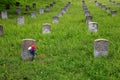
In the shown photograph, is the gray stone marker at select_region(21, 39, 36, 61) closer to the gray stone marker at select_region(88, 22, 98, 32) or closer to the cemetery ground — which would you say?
the cemetery ground

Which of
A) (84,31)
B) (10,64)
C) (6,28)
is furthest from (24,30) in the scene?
(10,64)

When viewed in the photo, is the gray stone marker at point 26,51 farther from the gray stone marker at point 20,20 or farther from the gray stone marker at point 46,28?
the gray stone marker at point 20,20

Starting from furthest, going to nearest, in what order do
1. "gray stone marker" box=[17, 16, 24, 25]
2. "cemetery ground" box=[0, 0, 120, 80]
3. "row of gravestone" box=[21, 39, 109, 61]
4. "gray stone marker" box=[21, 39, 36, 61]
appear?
"gray stone marker" box=[17, 16, 24, 25]
"gray stone marker" box=[21, 39, 36, 61]
"row of gravestone" box=[21, 39, 109, 61]
"cemetery ground" box=[0, 0, 120, 80]

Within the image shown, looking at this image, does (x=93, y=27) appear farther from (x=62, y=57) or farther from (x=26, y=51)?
(x=26, y=51)

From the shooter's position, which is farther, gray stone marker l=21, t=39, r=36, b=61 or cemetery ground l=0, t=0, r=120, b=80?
gray stone marker l=21, t=39, r=36, b=61

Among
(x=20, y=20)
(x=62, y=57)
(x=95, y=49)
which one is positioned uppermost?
(x=95, y=49)

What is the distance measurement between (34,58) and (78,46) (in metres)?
2.02

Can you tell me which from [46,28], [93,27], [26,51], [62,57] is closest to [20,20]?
[46,28]

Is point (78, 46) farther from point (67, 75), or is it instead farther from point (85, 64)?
point (67, 75)

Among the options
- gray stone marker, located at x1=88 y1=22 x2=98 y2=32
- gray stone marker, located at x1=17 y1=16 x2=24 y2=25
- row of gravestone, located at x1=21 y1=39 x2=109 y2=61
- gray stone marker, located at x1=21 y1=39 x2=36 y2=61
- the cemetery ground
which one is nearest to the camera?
the cemetery ground

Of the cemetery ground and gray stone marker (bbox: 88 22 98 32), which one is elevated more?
gray stone marker (bbox: 88 22 98 32)

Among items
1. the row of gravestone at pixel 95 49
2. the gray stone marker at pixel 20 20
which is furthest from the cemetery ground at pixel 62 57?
the gray stone marker at pixel 20 20

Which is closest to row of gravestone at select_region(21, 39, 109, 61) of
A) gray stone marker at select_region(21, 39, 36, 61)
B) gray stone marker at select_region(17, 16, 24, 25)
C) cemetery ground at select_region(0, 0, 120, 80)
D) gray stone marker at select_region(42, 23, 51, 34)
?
gray stone marker at select_region(21, 39, 36, 61)

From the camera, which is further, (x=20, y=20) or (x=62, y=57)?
(x=20, y=20)
